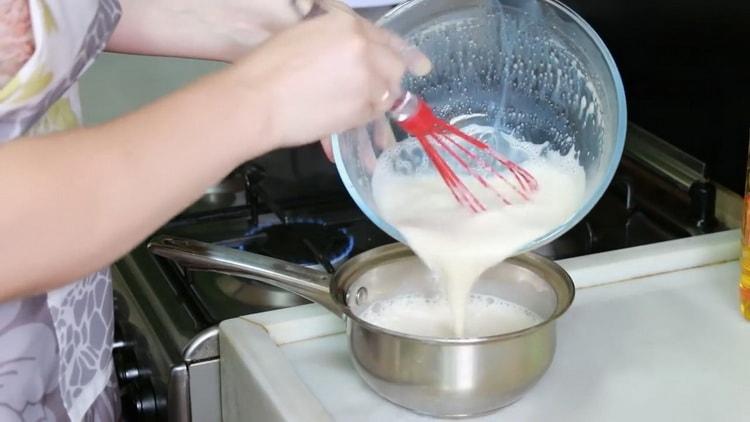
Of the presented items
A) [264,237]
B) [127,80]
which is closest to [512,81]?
[264,237]

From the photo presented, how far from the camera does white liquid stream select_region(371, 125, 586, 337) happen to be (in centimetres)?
76

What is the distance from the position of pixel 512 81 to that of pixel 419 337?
0.86 feet

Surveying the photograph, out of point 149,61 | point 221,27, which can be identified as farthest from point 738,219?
point 149,61

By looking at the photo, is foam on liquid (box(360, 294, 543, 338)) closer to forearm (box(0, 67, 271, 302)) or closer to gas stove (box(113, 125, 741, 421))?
gas stove (box(113, 125, 741, 421))

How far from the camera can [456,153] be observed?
85 cm

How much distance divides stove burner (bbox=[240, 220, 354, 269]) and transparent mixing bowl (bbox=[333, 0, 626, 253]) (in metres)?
0.22

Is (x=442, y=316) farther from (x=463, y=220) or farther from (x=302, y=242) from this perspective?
(x=302, y=242)

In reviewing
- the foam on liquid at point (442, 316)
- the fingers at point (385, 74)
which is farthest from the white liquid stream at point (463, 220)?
the fingers at point (385, 74)

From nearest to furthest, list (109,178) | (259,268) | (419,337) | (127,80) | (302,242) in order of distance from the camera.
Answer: (109,178) → (419,337) → (259,268) → (302,242) → (127,80)

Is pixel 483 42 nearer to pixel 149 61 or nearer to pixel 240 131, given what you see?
pixel 240 131

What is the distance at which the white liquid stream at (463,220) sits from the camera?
0.76 metres

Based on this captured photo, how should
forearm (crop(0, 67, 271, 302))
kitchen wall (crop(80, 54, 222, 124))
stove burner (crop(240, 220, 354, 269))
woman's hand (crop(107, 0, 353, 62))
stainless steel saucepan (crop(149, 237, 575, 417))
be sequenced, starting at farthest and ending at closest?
kitchen wall (crop(80, 54, 222, 124)), stove burner (crop(240, 220, 354, 269)), woman's hand (crop(107, 0, 353, 62)), stainless steel saucepan (crop(149, 237, 575, 417)), forearm (crop(0, 67, 271, 302))

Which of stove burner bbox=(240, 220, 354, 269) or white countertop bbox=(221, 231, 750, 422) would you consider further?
stove burner bbox=(240, 220, 354, 269)

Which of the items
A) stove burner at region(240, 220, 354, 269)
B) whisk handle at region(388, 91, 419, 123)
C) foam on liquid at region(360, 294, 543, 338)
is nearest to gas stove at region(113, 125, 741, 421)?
stove burner at region(240, 220, 354, 269)
